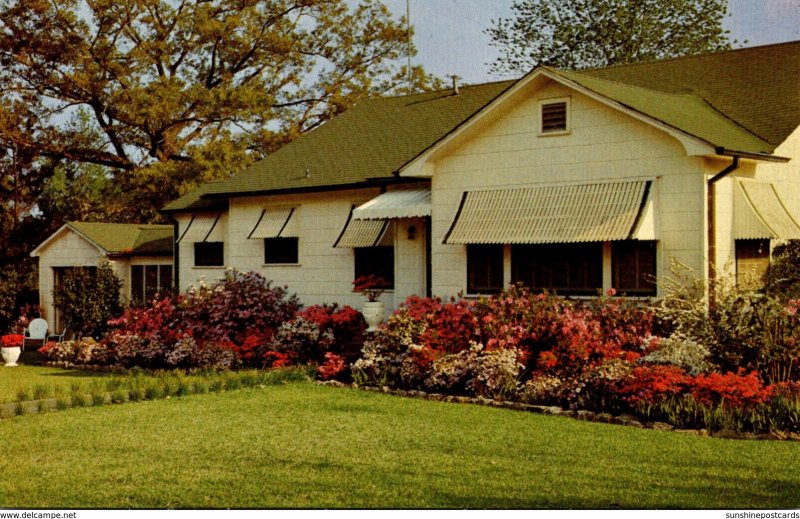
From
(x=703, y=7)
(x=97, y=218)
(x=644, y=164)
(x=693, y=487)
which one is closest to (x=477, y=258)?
(x=644, y=164)

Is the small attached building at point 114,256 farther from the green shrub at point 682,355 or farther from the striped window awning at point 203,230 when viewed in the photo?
the green shrub at point 682,355

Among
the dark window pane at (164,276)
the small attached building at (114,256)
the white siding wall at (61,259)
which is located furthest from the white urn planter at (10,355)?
the white siding wall at (61,259)

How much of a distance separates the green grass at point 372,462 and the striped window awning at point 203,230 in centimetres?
1337

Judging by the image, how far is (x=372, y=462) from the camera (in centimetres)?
1127

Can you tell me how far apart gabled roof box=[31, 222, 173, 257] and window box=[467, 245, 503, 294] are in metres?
13.7

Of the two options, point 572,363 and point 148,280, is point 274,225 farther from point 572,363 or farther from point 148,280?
point 572,363

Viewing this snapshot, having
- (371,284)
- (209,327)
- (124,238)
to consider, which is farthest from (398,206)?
(124,238)

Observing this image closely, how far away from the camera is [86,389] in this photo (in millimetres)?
17734

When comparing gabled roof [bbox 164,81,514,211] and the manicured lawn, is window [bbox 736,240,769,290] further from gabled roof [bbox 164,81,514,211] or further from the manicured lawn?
the manicured lawn

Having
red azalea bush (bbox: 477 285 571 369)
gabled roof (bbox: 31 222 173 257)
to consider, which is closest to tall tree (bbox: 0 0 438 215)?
gabled roof (bbox: 31 222 173 257)

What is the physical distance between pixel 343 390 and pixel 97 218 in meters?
30.5

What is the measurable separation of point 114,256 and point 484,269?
15527mm

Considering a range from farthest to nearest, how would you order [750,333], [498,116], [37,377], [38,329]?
[38,329], [37,377], [498,116], [750,333]

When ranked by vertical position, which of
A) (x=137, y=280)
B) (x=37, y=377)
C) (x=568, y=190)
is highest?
(x=568, y=190)
